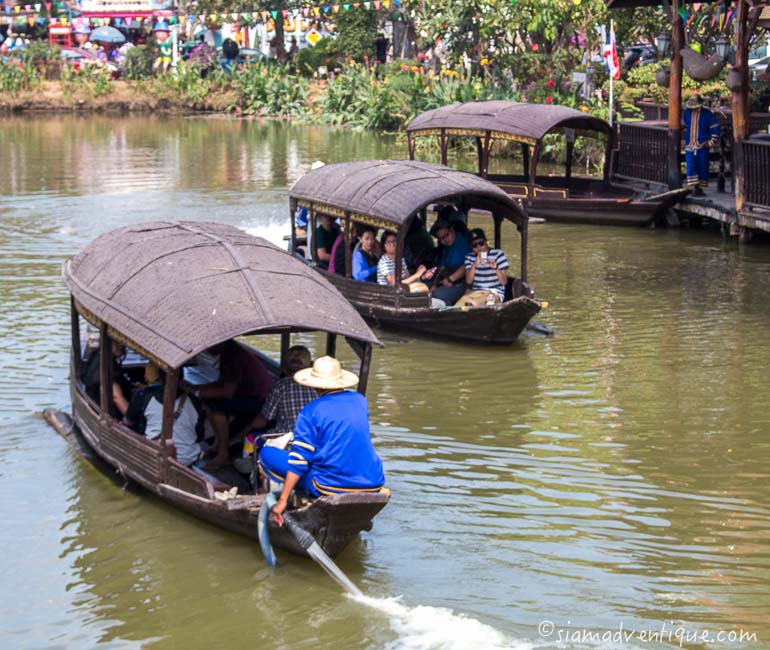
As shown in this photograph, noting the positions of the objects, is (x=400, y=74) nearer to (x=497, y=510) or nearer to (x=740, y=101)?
(x=740, y=101)

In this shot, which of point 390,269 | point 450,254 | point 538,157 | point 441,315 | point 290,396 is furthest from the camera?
point 538,157

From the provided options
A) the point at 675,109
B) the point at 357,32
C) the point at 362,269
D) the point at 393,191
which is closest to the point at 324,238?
the point at 362,269

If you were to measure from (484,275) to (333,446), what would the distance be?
6.05m

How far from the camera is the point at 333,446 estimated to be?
7.54 m

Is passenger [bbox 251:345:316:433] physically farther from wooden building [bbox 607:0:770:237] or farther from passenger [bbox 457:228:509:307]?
wooden building [bbox 607:0:770:237]

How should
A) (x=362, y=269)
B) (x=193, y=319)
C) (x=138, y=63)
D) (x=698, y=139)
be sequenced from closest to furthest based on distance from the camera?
(x=193, y=319) < (x=362, y=269) < (x=698, y=139) < (x=138, y=63)

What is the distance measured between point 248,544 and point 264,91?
119 feet

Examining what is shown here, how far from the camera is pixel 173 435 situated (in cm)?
873

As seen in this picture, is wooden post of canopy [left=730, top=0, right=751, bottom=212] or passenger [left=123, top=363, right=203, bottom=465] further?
wooden post of canopy [left=730, top=0, right=751, bottom=212]

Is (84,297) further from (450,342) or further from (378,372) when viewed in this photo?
(450,342)

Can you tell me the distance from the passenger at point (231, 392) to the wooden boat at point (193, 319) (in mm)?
557

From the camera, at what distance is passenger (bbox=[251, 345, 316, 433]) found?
8.55 metres

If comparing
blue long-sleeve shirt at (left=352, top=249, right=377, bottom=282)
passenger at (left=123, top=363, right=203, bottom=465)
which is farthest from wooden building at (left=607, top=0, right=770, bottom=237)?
passenger at (left=123, top=363, right=203, bottom=465)

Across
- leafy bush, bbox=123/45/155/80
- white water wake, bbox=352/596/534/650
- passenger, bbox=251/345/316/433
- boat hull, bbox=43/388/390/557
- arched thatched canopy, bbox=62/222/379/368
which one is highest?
leafy bush, bbox=123/45/155/80
